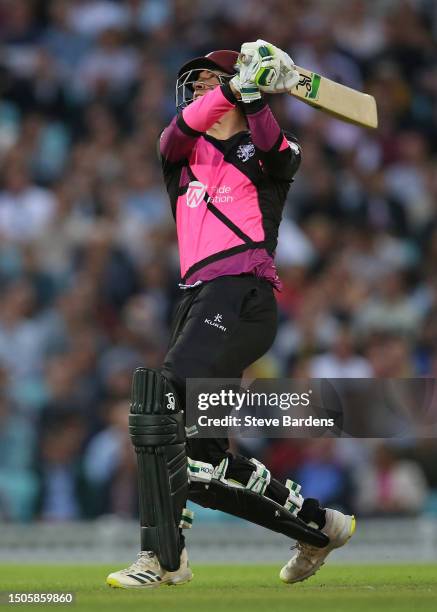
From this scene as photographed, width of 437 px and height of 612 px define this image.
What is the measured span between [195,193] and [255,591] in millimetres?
1653

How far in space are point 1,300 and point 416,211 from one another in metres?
3.71

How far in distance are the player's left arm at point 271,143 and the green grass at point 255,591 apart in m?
1.73

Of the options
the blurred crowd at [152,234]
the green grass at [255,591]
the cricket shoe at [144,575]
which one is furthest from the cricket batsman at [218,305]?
the blurred crowd at [152,234]

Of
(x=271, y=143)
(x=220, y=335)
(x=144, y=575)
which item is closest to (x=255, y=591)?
(x=144, y=575)

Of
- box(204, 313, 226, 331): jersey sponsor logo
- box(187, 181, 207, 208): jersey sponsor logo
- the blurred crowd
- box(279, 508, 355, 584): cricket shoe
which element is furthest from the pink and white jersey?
the blurred crowd

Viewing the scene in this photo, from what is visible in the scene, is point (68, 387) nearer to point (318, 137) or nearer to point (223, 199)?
point (318, 137)

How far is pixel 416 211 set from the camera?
11.7 metres

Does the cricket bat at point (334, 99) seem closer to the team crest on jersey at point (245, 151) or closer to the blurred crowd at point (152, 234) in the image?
the team crest on jersey at point (245, 151)

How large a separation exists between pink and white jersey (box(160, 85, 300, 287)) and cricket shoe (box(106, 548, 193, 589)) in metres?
1.15

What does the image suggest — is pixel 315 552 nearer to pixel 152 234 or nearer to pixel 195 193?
pixel 195 193

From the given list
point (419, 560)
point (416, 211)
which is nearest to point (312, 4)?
point (416, 211)

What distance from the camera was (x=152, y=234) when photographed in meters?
10.9

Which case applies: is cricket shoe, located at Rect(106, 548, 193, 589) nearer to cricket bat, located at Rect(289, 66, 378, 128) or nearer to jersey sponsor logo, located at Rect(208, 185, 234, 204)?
jersey sponsor logo, located at Rect(208, 185, 234, 204)

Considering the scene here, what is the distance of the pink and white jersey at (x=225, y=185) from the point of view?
5.46 m
